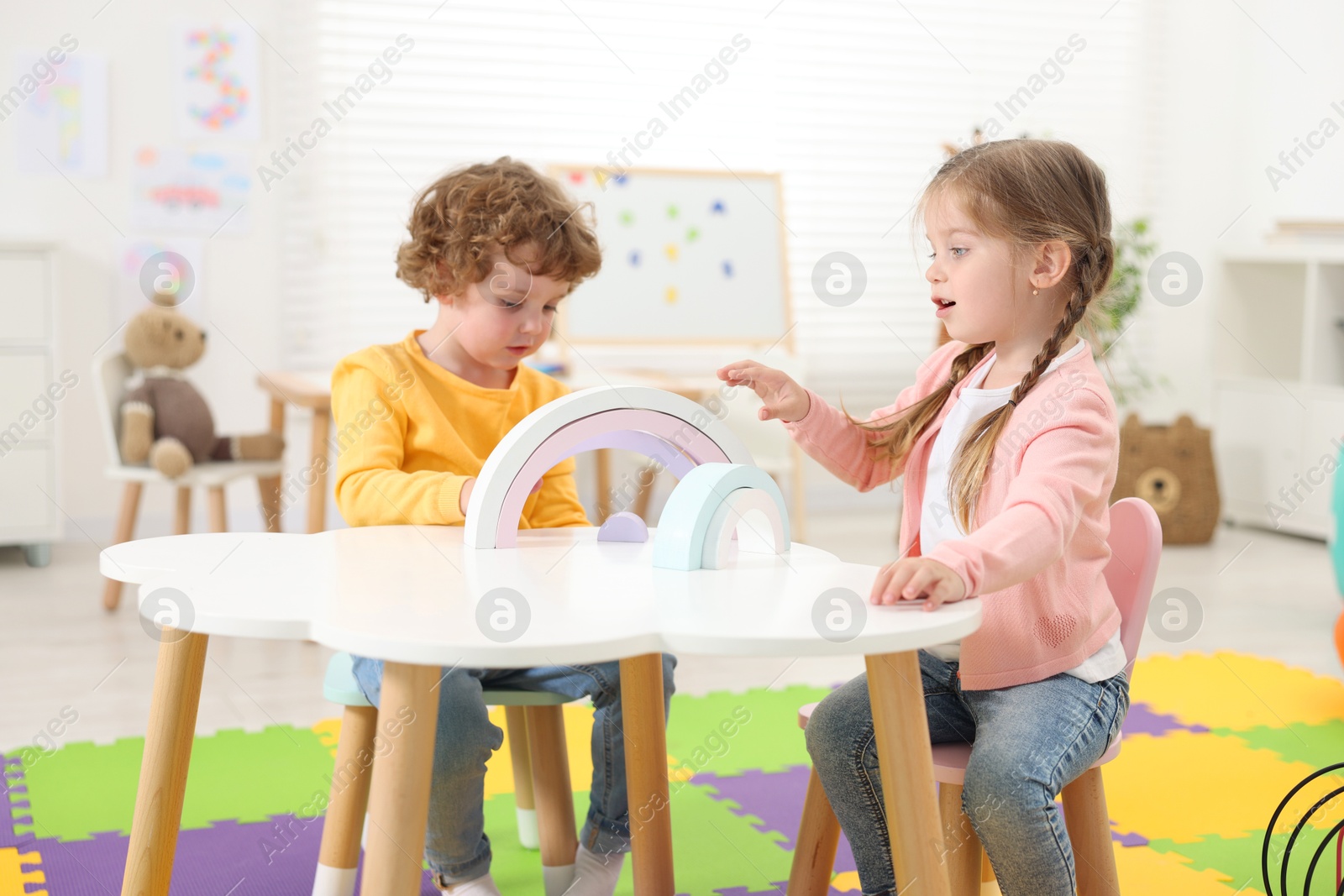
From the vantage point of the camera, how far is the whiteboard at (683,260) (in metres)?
4.07

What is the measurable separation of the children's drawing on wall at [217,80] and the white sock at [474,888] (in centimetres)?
300

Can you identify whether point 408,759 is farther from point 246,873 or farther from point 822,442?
point 246,873

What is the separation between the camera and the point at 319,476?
2.92m

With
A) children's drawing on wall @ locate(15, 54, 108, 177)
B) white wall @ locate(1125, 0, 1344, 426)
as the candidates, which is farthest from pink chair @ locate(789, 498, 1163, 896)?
white wall @ locate(1125, 0, 1344, 426)

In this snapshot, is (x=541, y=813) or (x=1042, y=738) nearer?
(x=1042, y=738)

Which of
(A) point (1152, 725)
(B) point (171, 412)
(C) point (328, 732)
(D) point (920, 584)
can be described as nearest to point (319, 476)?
(B) point (171, 412)

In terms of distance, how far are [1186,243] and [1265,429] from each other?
960mm

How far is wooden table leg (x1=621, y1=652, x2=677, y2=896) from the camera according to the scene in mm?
1312

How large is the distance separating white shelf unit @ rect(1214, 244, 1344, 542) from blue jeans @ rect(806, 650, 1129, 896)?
3.24 metres

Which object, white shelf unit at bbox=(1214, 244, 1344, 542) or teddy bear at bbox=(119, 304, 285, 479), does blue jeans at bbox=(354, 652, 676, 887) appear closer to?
teddy bear at bbox=(119, 304, 285, 479)

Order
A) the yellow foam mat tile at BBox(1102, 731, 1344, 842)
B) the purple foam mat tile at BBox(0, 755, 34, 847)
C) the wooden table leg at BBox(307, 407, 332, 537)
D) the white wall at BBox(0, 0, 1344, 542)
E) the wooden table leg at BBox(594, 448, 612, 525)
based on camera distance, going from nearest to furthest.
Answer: the purple foam mat tile at BBox(0, 755, 34, 847), the yellow foam mat tile at BBox(1102, 731, 1344, 842), the wooden table leg at BBox(307, 407, 332, 537), the wooden table leg at BBox(594, 448, 612, 525), the white wall at BBox(0, 0, 1344, 542)

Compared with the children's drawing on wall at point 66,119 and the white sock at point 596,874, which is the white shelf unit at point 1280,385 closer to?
the white sock at point 596,874

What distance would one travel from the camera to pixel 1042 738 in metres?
1.14

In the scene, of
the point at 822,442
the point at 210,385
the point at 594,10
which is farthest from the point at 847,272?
the point at 822,442
